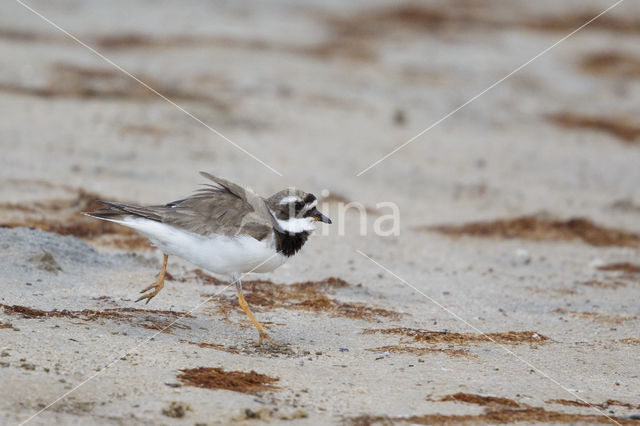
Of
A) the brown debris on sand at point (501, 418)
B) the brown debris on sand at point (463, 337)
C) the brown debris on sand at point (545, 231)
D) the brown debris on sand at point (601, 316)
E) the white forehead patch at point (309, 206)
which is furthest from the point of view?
the brown debris on sand at point (545, 231)

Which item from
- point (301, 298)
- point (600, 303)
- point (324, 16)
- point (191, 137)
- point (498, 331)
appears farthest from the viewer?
point (324, 16)

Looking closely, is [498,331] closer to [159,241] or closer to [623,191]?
[159,241]

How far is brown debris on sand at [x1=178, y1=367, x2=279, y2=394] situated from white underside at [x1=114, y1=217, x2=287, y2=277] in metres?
0.99

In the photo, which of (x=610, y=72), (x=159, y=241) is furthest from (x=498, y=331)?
(x=610, y=72)

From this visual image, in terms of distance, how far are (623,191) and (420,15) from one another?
12.4 metres

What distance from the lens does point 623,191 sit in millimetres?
14227

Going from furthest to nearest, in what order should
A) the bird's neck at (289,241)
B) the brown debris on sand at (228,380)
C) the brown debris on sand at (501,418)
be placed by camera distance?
the bird's neck at (289,241) → the brown debris on sand at (228,380) → the brown debris on sand at (501,418)

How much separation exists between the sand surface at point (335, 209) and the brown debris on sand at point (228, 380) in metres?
0.02

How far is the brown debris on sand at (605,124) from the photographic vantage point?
A: 17094 millimetres

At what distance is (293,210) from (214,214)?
0.67m
